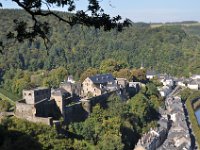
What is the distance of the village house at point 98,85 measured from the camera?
4272cm

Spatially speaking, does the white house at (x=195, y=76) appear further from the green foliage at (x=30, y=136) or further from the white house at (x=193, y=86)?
the green foliage at (x=30, y=136)

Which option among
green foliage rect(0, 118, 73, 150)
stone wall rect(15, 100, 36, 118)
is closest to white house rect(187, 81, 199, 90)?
stone wall rect(15, 100, 36, 118)

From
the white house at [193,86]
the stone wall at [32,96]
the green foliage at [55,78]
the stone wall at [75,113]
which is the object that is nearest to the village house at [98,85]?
the stone wall at [75,113]

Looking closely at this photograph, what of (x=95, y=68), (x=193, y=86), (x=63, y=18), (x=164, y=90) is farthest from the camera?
(x=193, y=86)

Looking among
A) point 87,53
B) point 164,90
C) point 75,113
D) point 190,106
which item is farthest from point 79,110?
point 87,53

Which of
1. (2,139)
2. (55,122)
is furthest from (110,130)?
(2,139)

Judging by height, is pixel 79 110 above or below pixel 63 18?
below

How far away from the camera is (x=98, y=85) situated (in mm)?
45562

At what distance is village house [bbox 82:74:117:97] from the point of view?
42722mm

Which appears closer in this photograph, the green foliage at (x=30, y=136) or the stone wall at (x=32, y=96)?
the green foliage at (x=30, y=136)

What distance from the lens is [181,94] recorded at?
67562 mm

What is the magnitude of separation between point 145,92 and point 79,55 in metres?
31.3

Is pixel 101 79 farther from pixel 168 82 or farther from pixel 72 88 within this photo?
pixel 168 82

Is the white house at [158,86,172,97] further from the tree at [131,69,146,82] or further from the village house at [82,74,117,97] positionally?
the village house at [82,74,117,97]
